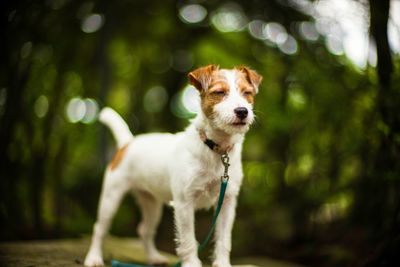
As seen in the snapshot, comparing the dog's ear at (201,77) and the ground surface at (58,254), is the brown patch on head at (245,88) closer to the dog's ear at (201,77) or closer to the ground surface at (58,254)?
the dog's ear at (201,77)

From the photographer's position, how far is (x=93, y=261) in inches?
175

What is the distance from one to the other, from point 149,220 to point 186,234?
138 cm

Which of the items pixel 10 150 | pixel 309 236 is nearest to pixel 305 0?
pixel 309 236

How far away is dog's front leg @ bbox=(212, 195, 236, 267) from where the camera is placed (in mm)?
3740

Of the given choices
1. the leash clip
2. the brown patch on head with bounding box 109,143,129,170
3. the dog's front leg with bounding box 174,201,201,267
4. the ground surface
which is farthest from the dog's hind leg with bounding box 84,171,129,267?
the leash clip

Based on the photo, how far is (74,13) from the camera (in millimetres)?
7281

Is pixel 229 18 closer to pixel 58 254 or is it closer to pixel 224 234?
pixel 58 254

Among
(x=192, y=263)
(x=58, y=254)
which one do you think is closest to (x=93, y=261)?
(x=58, y=254)

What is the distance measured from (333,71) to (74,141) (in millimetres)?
6170

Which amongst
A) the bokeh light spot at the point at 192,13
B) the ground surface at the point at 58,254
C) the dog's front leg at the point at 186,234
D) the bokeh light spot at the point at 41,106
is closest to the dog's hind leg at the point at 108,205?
the ground surface at the point at 58,254

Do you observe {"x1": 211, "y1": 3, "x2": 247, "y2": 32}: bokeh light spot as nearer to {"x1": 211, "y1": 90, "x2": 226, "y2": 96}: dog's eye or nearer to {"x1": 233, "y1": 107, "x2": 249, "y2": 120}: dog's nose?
{"x1": 211, "y1": 90, "x2": 226, "y2": 96}: dog's eye

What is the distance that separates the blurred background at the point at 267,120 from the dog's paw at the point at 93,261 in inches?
99.1

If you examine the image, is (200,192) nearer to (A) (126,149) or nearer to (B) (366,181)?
(A) (126,149)

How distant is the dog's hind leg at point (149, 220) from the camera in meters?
5.09
